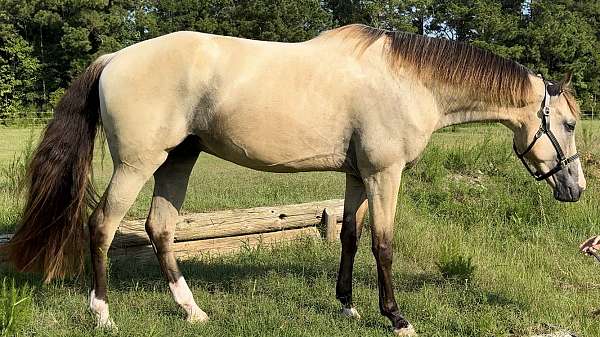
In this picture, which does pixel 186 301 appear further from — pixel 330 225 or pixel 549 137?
pixel 549 137

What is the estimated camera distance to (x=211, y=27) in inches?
1414

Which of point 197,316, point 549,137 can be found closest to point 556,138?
point 549,137

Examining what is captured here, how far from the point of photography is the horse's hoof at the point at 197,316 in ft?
12.3

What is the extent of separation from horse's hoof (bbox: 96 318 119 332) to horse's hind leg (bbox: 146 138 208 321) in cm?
52

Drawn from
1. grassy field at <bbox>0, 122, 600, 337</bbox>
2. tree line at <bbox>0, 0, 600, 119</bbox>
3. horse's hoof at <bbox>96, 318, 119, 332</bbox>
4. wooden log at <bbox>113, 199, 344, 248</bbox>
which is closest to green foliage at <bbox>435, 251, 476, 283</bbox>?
grassy field at <bbox>0, 122, 600, 337</bbox>

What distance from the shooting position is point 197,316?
12.4ft

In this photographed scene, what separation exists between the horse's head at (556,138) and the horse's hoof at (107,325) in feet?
10.2

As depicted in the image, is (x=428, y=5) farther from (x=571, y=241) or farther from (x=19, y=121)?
(x=571, y=241)

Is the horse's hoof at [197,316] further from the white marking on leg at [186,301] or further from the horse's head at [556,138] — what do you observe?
the horse's head at [556,138]

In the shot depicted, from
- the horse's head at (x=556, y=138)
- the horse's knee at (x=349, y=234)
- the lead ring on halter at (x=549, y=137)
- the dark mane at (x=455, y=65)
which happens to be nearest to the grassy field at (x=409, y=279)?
the horse's knee at (x=349, y=234)

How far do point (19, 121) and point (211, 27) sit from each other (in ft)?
45.0

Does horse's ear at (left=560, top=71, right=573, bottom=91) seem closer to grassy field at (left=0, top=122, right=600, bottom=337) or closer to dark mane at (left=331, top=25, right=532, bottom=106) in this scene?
dark mane at (left=331, top=25, right=532, bottom=106)

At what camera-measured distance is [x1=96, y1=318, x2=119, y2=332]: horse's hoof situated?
3430 mm

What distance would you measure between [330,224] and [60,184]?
304cm
